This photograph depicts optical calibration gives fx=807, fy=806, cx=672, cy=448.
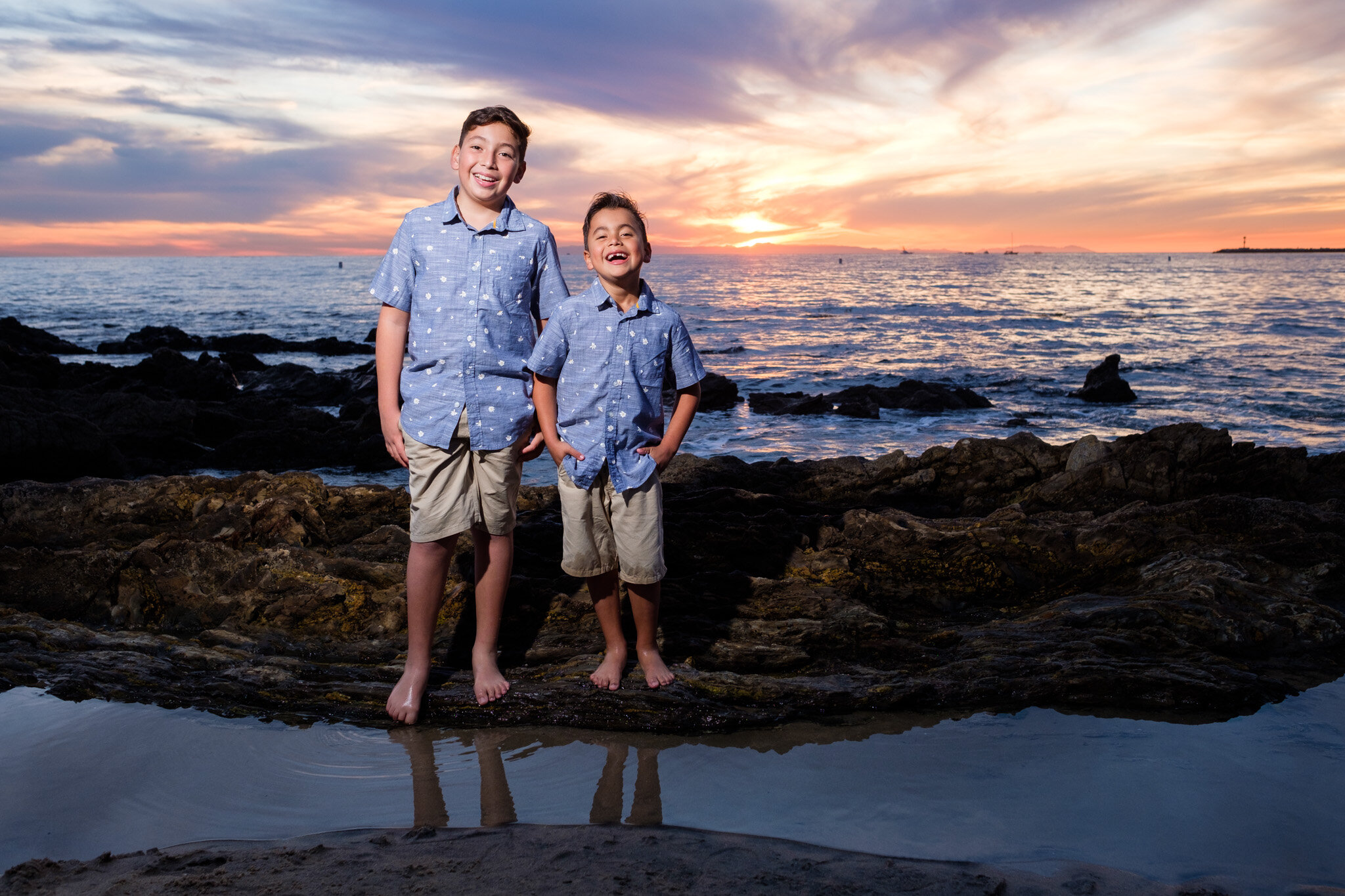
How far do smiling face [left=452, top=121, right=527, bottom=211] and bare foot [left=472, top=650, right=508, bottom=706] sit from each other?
6.02 ft

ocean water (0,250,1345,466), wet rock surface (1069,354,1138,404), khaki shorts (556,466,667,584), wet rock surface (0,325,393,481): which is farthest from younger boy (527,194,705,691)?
wet rock surface (1069,354,1138,404)

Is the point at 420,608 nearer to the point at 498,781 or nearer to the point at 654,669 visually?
the point at 498,781

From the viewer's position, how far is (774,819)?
8.11ft

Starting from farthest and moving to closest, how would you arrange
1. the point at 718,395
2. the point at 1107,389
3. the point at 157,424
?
the point at 1107,389 < the point at 718,395 < the point at 157,424

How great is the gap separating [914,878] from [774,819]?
1.71 feet

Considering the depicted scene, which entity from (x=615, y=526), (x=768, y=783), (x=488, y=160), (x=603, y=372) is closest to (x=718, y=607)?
(x=615, y=526)

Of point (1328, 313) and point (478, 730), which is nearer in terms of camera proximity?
point (478, 730)

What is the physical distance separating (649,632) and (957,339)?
32713 millimetres

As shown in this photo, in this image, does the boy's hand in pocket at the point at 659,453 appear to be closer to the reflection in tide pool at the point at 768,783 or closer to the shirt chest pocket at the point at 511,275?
the shirt chest pocket at the point at 511,275

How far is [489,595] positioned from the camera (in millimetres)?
3348

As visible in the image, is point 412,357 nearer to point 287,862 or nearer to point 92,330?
point 287,862

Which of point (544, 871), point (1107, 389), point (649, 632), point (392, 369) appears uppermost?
point (392, 369)

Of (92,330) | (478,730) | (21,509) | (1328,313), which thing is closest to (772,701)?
(478,730)

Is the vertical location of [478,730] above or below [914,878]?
below
